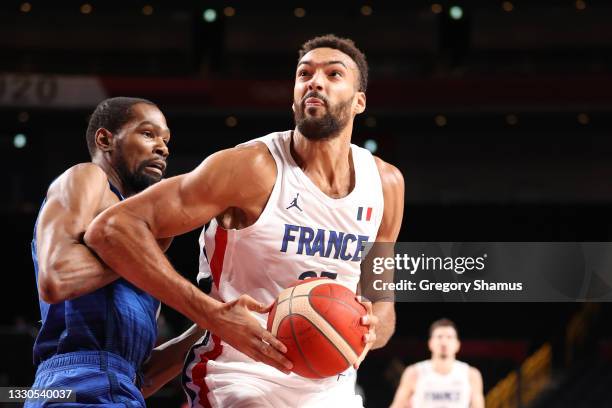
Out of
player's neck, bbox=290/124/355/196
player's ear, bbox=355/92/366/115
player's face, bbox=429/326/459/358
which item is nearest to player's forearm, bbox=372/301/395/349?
player's neck, bbox=290/124/355/196

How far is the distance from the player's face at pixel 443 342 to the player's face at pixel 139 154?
4812 millimetres

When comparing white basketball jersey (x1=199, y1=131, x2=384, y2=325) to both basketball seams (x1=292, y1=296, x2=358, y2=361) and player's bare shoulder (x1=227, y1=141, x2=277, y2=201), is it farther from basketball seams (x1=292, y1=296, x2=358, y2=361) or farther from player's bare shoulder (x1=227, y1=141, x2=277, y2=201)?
basketball seams (x1=292, y1=296, x2=358, y2=361)

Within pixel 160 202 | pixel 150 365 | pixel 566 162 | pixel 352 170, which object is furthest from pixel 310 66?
pixel 566 162

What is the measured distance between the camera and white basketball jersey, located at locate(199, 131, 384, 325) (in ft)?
11.5

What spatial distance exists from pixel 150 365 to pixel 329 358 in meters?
1.13

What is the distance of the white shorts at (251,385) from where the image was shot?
342 centimetres

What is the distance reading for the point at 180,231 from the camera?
338 cm

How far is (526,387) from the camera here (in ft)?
38.3

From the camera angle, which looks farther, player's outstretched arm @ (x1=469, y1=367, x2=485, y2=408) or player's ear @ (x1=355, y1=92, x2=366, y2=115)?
player's outstretched arm @ (x1=469, y1=367, x2=485, y2=408)

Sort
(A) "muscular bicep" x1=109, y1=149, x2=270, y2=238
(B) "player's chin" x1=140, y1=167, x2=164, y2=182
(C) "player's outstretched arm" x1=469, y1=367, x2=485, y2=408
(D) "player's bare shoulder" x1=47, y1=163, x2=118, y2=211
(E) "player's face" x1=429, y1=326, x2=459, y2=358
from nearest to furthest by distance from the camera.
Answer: (A) "muscular bicep" x1=109, y1=149, x2=270, y2=238 < (D) "player's bare shoulder" x1=47, y1=163, x2=118, y2=211 < (B) "player's chin" x1=140, y1=167, x2=164, y2=182 < (C) "player's outstretched arm" x1=469, y1=367, x2=485, y2=408 < (E) "player's face" x1=429, y1=326, x2=459, y2=358

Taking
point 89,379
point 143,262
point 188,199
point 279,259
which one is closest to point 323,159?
point 279,259

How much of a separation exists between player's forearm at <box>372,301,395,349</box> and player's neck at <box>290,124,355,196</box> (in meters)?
0.51

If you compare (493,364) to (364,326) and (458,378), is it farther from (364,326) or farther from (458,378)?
(364,326)

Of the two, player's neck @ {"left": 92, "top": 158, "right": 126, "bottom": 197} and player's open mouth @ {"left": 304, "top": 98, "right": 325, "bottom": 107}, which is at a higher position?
player's open mouth @ {"left": 304, "top": 98, "right": 325, "bottom": 107}
